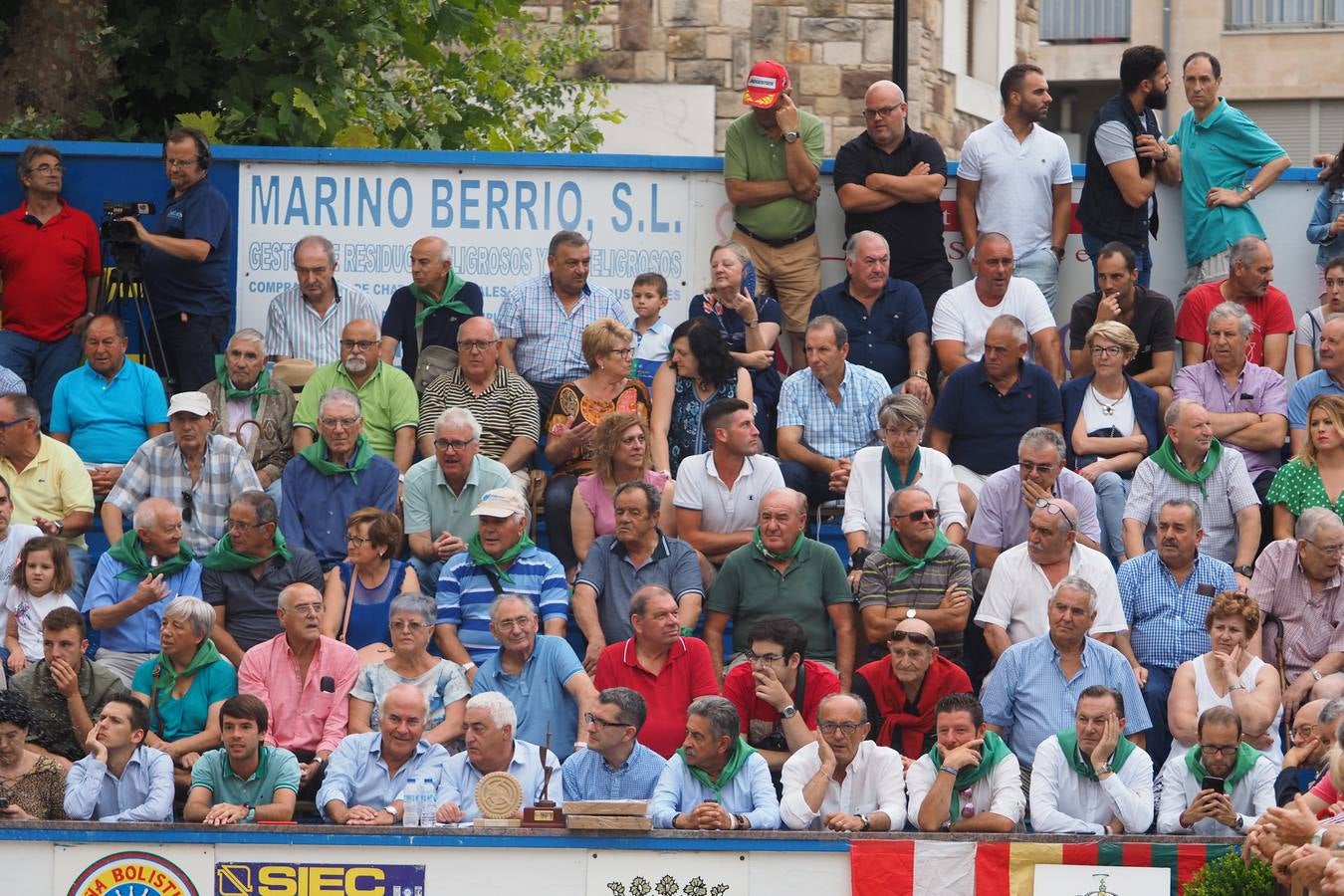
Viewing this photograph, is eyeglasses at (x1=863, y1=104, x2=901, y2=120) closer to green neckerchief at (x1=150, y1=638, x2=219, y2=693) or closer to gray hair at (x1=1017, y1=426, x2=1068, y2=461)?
gray hair at (x1=1017, y1=426, x2=1068, y2=461)

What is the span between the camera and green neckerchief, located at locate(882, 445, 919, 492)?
13250mm

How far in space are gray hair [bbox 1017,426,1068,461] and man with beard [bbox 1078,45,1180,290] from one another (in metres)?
2.52

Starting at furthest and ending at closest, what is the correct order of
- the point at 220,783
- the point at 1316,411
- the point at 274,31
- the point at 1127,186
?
the point at 274,31 → the point at 1127,186 → the point at 1316,411 → the point at 220,783

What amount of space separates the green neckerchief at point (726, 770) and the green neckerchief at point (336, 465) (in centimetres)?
310

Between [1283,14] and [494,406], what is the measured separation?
24.6m

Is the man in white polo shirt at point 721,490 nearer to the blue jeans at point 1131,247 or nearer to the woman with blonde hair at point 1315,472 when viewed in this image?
the woman with blonde hair at point 1315,472

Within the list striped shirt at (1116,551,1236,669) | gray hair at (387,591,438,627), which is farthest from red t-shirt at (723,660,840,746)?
striped shirt at (1116,551,1236,669)

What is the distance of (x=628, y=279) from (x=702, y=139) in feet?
31.0

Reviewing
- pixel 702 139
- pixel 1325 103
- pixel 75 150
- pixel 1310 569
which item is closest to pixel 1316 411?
pixel 1310 569

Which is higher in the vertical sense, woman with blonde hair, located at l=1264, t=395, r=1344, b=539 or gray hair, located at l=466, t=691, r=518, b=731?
woman with blonde hair, located at l=1264, t=395, r=1344, b=539

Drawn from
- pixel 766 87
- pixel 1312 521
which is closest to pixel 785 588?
pixel 1312 521

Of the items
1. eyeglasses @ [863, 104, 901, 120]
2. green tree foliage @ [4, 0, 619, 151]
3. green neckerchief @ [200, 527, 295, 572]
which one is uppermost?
green tree foliage @ [4, 0, 619, 151]

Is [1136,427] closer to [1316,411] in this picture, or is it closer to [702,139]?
[1316,411]

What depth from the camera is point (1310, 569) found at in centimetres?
1259
